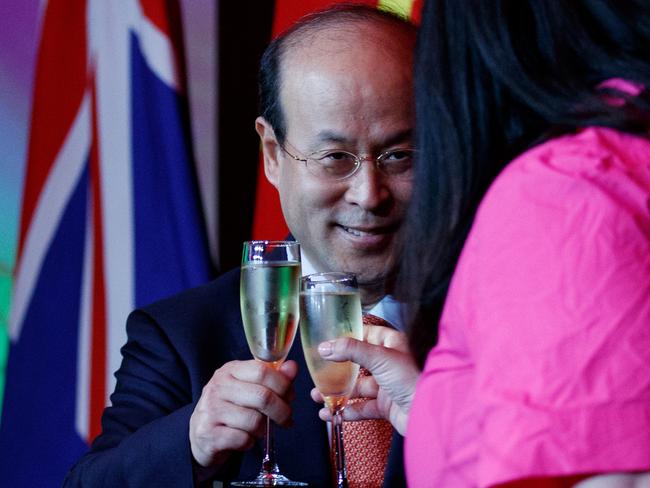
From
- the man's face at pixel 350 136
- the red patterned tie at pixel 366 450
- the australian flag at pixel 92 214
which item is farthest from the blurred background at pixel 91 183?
the red patterned tie at pixel 366 450

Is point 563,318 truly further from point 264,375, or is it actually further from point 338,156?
point 338,156

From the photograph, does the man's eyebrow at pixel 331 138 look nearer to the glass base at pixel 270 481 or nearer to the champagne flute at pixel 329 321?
the champagne flute at pixel 329 321

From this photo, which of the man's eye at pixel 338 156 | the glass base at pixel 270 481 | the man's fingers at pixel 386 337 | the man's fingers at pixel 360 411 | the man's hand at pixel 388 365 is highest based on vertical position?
the man's eye at pixel 338 156

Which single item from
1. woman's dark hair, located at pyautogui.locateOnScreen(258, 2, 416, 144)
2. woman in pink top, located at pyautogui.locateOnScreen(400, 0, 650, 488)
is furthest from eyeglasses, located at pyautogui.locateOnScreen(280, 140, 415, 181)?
woman in pink top, located at pyautogui.locateOnScreen(400, 0, 650, 488)

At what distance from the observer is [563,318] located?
65cm

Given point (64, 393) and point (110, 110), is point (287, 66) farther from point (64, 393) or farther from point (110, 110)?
point (64, 393)

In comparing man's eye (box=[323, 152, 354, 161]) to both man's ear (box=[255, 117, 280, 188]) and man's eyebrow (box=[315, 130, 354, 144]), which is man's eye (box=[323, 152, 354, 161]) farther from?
man's ear (box=[255, 117, 280, 188])

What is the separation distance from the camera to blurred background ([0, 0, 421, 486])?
237 centimetres

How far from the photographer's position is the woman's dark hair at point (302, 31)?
1.90m

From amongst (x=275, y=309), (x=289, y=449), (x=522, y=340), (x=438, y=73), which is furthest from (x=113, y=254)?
(x=522, y=340)

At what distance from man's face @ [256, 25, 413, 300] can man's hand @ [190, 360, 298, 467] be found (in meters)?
0.48

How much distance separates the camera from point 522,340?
660 millimetres

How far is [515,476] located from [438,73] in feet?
1.18

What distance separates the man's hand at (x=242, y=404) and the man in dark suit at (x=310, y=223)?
19cm
